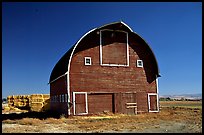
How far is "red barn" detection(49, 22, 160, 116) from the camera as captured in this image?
21703mm

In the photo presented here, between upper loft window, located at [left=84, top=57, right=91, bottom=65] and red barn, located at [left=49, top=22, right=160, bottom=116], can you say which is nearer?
red barn, located at [left=49, top=22, right=160, bottom=116]

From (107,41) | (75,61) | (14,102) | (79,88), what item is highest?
(107,41)

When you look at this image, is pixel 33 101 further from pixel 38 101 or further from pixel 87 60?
pixel 87 60

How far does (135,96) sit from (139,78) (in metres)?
1.66

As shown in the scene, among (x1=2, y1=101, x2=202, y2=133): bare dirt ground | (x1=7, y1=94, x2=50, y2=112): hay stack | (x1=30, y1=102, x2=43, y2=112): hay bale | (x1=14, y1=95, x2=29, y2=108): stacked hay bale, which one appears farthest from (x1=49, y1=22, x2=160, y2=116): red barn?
(x1=14, y1=95, x2=29, y2=108): stacked hay bale

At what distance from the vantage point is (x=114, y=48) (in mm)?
23609

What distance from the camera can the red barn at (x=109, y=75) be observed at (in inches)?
854

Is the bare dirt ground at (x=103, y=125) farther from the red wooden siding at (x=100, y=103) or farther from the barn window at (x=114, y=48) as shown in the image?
the barn window at (x=114, y=48)

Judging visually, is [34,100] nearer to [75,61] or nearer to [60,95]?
[60,95]

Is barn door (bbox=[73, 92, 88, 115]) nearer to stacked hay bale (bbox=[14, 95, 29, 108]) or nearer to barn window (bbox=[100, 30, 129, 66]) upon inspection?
barn window (bbox=[100, 30, 129, 66])

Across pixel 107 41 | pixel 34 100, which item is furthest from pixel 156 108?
pixel 34 100

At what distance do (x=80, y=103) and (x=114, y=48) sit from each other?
574cm

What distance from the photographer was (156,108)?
24375mm

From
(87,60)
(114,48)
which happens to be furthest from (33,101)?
(114,48)
